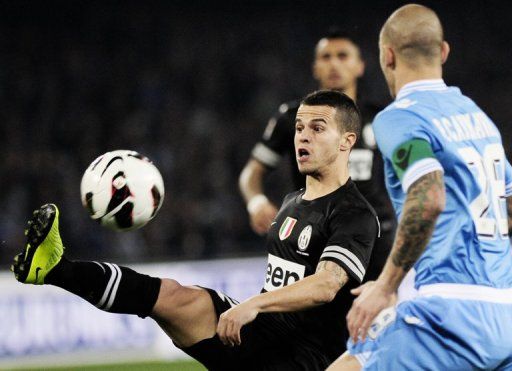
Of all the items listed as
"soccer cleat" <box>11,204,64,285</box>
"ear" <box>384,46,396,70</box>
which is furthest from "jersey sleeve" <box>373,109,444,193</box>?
"soccer cleat" <box>11,204,64,285</box>

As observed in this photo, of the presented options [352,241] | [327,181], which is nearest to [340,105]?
[327,181]

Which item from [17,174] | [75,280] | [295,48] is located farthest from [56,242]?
[295,48]

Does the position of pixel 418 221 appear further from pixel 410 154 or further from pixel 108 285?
pixel 108 285

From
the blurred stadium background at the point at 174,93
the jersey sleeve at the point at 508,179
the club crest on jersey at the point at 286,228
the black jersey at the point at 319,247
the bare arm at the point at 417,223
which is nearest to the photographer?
the bare arm at the point at 417,223

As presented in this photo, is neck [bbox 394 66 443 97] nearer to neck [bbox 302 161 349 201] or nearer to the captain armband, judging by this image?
the captain armband

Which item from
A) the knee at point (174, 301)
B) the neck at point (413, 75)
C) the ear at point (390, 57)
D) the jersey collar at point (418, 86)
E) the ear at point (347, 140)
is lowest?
the knee at point (174, 301)

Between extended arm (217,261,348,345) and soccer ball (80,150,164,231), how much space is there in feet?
3.25

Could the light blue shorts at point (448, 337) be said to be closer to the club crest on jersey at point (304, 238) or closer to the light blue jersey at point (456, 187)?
the light blue jersey at point (456, 187)

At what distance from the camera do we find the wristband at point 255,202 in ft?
21.2

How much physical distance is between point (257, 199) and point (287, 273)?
1876 mm

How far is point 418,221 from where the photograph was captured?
353 centimetres

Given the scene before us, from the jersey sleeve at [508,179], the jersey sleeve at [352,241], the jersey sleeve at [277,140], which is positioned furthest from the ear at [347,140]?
the jersey sleeve at [277,140]

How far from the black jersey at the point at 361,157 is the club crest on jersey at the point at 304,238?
4.75ft

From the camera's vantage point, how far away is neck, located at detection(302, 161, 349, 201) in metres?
4.85
